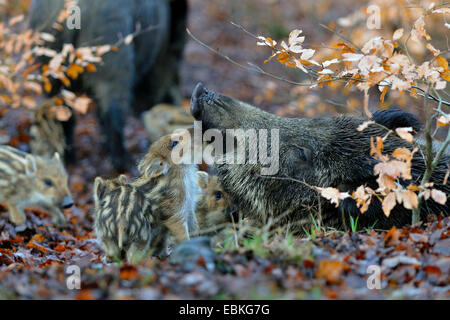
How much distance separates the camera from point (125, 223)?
4.43m

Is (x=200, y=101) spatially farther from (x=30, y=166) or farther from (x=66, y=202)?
(x=30, y=166)

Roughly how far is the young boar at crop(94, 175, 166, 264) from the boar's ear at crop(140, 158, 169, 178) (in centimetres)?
33

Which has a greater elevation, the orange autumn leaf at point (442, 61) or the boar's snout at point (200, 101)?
the orange autumn leaf at point (442, 61)

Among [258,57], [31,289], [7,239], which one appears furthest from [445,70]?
[258,57]

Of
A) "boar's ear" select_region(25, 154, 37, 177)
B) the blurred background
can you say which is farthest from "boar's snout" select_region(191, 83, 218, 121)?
the blurred background

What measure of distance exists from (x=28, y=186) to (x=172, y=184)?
2838 mm

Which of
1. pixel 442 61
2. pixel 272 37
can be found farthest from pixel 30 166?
pixel 272 37

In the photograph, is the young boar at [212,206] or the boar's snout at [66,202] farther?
the boar's snout at [66,202]

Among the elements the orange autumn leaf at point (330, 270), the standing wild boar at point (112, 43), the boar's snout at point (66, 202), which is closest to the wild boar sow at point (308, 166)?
the orange autumn leaf at point (330, 270)

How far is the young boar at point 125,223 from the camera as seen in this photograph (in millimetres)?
4449

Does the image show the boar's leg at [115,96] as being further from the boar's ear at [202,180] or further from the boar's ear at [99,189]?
the boar's ear at [99,189]

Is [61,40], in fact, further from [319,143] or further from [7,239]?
[319,143]

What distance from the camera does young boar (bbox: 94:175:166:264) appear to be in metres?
4.45
